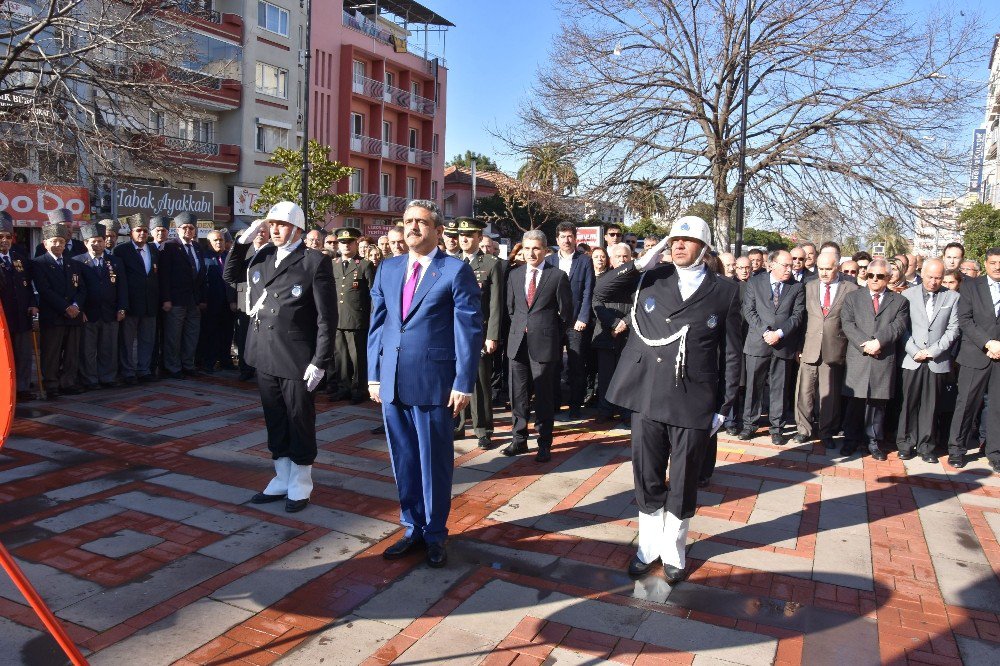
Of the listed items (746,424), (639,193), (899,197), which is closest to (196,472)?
(746,424)

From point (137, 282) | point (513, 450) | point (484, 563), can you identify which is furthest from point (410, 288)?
point (137, 282)

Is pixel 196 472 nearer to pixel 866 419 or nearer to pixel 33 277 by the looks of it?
pixel 33 277

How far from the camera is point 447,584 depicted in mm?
4273

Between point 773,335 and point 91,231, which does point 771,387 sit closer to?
point 773,335

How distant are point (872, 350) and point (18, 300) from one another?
8.81 m

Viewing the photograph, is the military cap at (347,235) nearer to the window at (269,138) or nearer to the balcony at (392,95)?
the window at (269,138)

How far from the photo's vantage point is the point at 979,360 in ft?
24.0

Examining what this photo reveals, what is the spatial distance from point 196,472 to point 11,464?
143 centimetres

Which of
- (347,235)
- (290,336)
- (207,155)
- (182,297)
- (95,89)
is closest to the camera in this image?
(290,336)

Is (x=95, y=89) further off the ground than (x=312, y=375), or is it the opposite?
(x=95, y=89)

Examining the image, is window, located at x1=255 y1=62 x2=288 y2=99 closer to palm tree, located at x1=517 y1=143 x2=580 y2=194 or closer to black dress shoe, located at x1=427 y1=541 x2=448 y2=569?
palm tree, located at x1=517 y1=143 x2=580 y2=194

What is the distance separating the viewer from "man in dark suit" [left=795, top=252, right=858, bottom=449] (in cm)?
780

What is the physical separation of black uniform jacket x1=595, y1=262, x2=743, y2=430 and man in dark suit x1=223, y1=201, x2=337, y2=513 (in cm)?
194

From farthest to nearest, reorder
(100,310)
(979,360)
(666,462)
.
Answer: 1. (100,310)
2. (979,360)
3. (666,462)
